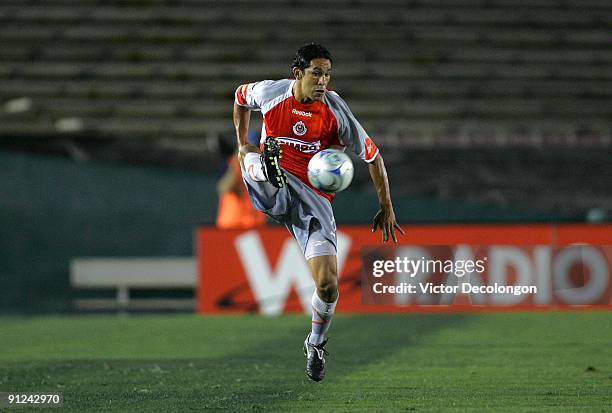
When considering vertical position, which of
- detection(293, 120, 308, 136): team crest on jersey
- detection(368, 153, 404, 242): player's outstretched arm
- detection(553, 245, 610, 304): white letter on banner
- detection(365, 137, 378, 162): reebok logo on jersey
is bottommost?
detection(368, 153, 404, 242): player's outstretched arm

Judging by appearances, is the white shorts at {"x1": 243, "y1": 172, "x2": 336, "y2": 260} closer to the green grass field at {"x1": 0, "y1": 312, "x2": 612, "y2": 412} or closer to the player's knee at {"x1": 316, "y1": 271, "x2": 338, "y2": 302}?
the player's knee at {"x1": 316, "y1": 271, "x2": 338, "y2": 302}

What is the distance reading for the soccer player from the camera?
6125mm

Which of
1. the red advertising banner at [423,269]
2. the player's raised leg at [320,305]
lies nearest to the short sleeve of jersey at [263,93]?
the player's raised leg at [320,305]

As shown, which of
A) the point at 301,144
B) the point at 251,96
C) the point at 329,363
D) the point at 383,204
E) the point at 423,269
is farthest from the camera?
the point at 423,269

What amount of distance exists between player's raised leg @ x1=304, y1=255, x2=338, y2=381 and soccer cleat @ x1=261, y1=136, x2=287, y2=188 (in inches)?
18.3

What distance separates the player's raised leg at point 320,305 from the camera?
619cm

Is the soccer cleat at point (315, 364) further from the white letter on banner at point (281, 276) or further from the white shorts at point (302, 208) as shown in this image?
the white letter on banner at point (281, 276)

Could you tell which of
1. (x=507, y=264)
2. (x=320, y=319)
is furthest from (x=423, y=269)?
(x=320, y=319)

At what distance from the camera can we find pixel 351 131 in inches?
246

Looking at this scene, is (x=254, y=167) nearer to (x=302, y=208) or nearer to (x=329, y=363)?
(x=302, y=208)

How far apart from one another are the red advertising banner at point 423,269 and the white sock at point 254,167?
13.7 feet

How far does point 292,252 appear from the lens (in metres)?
11.9

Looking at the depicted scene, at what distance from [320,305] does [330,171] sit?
0.78m

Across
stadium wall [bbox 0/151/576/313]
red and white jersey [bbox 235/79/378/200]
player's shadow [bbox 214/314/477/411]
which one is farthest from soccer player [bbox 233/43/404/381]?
stadium wall [bbox 0/151/576/313]
